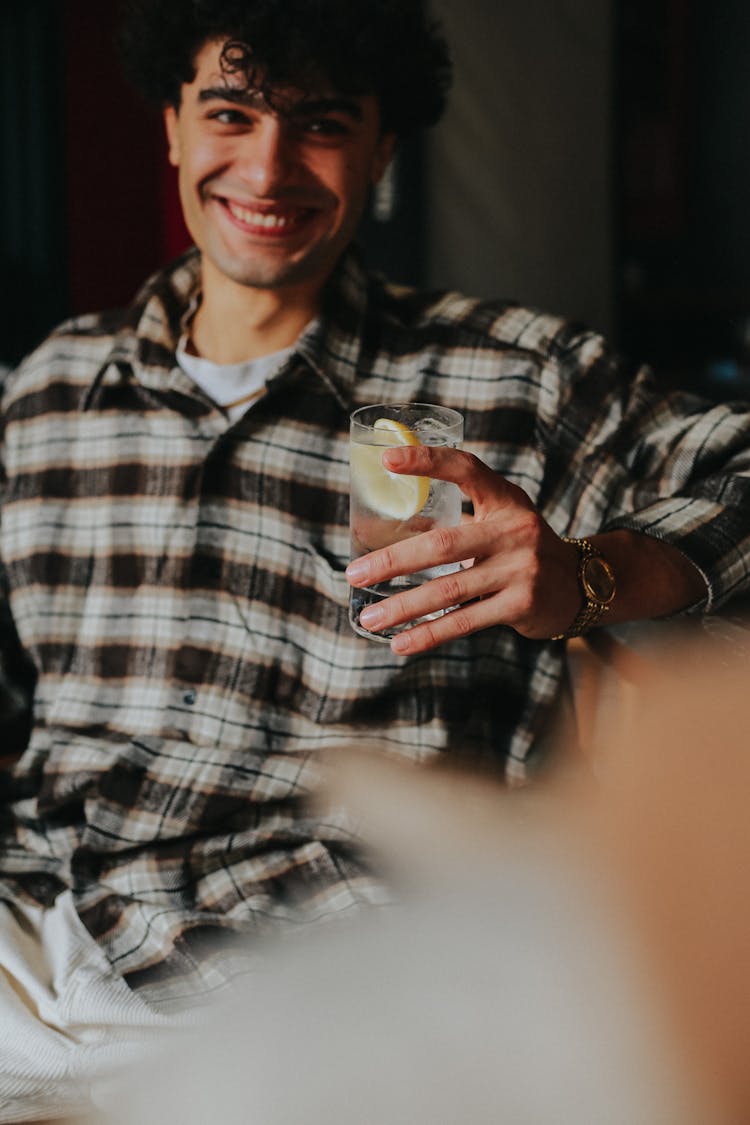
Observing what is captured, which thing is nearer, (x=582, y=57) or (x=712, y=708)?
(x=712, y=708)

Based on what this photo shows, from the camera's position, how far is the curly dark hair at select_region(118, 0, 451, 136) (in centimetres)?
146

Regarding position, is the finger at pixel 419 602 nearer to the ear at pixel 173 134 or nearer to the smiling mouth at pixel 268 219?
the smiling mouth at pixel 268 219

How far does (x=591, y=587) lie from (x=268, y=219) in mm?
656

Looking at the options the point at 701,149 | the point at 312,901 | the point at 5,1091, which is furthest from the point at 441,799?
the point at 701,149

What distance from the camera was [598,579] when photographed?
3.89 ft

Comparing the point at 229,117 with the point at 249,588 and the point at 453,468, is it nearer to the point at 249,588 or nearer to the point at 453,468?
the point at 249,588

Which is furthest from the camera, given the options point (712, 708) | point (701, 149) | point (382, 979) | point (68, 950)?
point (701, 149)

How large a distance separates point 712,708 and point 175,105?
4.18ft

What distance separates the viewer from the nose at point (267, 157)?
1449 millimetres

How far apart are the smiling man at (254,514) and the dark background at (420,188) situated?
123cm

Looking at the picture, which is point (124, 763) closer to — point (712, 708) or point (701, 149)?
point (712, 708)

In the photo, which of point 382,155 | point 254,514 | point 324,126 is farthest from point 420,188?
point 254,514

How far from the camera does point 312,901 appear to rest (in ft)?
4.45

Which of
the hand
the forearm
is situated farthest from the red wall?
the hand
